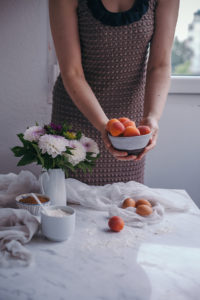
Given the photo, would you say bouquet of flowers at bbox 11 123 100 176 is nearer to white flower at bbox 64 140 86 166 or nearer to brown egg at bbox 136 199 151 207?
white flower at bbox 64 140 86 166

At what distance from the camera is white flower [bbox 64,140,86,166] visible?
99cm

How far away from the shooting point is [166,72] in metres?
1.36

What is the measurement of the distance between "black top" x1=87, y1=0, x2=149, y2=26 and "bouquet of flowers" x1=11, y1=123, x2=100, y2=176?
53 centimetres

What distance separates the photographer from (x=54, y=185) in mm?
1025

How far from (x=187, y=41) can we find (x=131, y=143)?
1424mm

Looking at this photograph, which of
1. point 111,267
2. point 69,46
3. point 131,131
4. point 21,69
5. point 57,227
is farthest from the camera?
point 21,69

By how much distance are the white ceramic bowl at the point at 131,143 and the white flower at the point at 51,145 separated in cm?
16

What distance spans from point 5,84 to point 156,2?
1.05 m

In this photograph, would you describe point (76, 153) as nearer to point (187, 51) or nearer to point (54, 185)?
point (54, 185)

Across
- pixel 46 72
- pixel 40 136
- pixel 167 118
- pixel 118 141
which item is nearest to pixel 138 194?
pixel 118 141

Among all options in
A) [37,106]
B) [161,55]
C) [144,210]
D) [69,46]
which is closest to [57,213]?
[144,210]

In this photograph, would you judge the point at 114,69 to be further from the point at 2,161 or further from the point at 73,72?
the point at 2,161

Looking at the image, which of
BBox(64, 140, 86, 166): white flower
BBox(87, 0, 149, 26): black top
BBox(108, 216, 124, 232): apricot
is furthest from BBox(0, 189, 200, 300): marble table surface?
BBox(87, 0, 149, 26): black top

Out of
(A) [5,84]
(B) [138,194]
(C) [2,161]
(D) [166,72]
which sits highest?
(D) [166,72]
